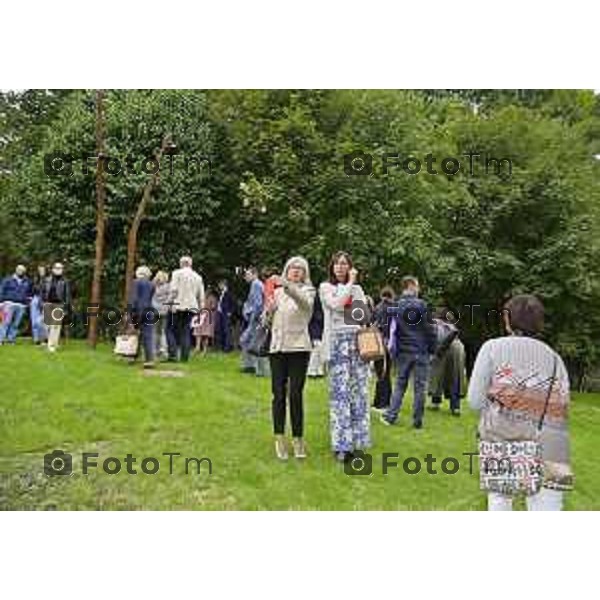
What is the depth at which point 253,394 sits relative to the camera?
463 inches

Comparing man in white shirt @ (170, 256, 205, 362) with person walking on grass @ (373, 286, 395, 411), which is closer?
person walking on grass @ (373, 286, 395, 411)

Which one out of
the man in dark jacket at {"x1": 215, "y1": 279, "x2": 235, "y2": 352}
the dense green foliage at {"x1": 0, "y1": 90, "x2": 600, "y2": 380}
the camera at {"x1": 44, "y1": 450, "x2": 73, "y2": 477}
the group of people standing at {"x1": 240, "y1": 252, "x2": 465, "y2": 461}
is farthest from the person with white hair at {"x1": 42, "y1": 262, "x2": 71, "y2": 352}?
the group of people standing at {"x1": 240, "y1": 252, "x2": 465, "y2": 461}

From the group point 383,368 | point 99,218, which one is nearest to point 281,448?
point 383,368

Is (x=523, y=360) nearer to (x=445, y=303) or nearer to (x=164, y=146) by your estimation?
(x=164, y=146)

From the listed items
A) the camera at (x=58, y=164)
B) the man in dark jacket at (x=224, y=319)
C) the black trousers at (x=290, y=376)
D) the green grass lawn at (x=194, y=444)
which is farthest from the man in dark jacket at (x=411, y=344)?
the camera at (x=58, y=164)

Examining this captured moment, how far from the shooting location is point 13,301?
15.2 meters

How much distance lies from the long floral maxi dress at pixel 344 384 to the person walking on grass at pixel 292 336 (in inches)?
16.5

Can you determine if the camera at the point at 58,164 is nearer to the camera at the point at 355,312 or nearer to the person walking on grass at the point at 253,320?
the person walking on grass at the point at 253,320

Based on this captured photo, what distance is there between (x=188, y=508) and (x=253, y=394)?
4650 millimetres

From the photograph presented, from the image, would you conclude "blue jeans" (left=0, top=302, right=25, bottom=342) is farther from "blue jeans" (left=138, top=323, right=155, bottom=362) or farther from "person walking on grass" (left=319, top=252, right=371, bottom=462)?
"person walking on grass" (left=319, top=252, right=371, bottom=462)

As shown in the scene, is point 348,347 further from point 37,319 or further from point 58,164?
point 58,164

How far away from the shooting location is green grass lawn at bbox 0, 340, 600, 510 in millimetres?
7422

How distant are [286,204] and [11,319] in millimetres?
5619

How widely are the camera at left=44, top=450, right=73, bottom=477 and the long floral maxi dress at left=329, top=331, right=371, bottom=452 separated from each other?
2.50 metres
